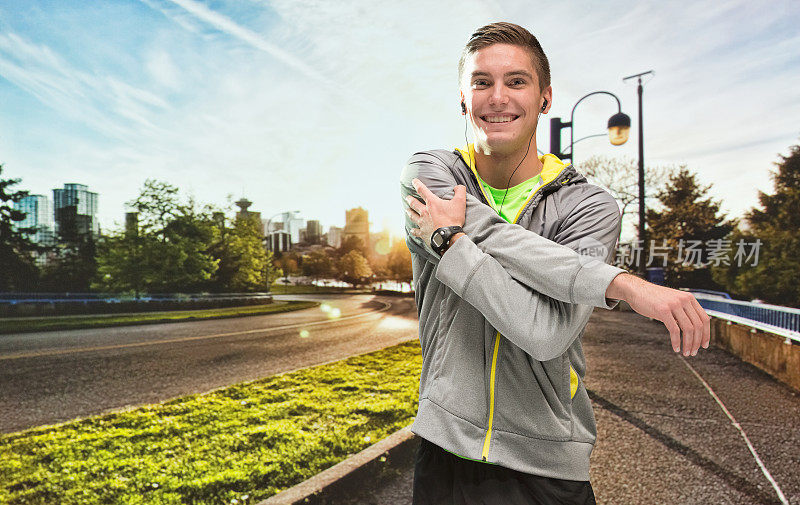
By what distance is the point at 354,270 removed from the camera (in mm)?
62781

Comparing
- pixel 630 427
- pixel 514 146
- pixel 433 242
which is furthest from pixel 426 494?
pixel 630 427

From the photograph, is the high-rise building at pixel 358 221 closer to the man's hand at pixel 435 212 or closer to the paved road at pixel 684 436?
the paved road at pixel 684 436

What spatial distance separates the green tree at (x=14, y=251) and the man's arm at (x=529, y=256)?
1471 inches

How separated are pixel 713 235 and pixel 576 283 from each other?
136 feet

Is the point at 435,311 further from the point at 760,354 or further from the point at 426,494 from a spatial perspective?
the point at 760,354

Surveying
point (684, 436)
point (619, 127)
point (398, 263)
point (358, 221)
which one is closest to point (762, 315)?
point (619, 127)

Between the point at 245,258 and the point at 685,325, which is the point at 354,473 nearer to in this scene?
the point at 685,325

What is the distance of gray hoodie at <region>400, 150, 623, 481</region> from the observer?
1229 millimetres

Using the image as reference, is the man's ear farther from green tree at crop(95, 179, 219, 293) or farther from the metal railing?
green tree at crop(95, 179, 219, 293)

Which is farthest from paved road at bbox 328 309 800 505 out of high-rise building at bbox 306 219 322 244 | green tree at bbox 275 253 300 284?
high-rise building at bbox 306 219 322 244

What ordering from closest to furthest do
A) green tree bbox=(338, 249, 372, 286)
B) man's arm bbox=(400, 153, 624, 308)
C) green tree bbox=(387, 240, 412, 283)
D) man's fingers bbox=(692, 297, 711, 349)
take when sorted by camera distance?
man's fingers bbox=(692, 297, 711, 349) → man's arm bbox=(400, 153, 624, 308) → green tree bbox=(387, 240, 412, 283) → green tree bbox=(338, 249, 372, 286)

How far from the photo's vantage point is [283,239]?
3890 inches

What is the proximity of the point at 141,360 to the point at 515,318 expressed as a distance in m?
10.4

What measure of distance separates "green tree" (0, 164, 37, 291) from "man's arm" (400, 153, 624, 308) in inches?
1471
